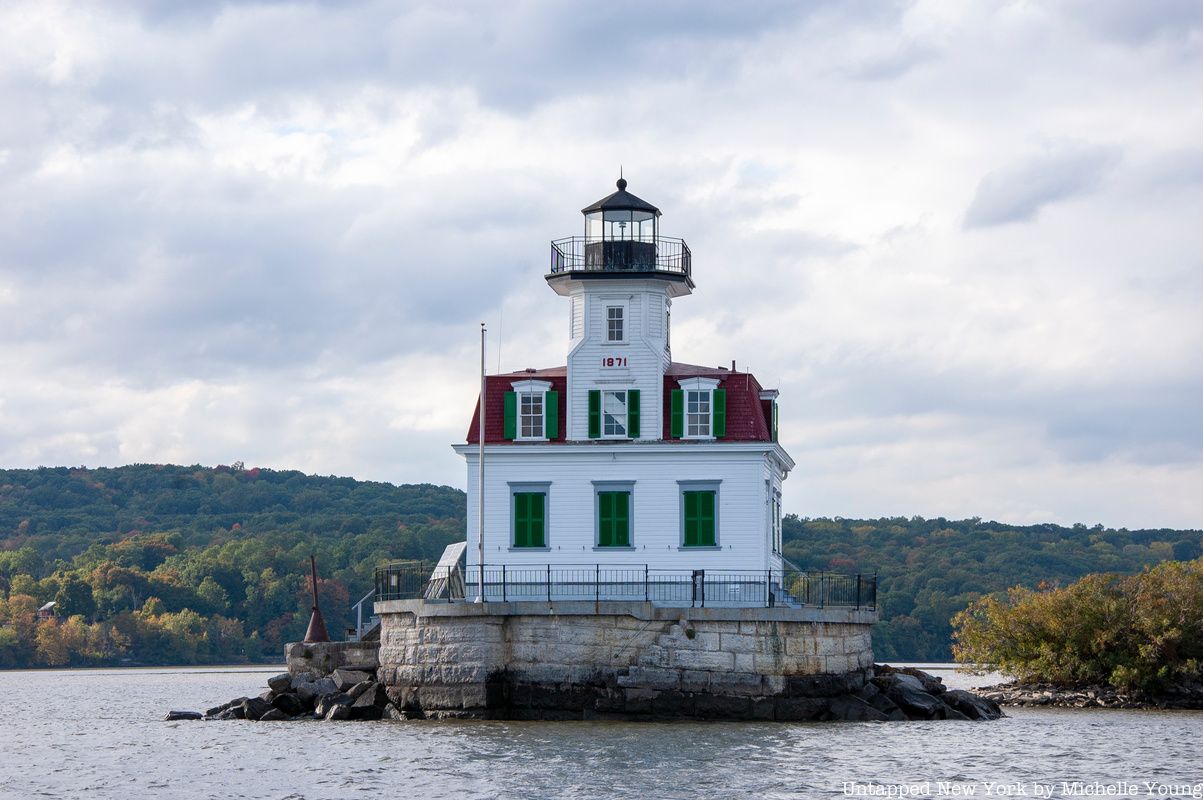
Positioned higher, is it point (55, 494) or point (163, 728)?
point (55, 494)

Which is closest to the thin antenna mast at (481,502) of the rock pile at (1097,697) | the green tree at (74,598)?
the rock pile at (1097,697)

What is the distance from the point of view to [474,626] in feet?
132

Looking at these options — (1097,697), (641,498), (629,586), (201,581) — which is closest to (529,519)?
(641,498)

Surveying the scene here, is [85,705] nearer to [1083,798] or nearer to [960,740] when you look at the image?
[960,740]

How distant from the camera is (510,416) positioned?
4569cm

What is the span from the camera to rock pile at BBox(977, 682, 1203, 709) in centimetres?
4984

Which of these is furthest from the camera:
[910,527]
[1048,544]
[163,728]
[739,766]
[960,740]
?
[910,527]

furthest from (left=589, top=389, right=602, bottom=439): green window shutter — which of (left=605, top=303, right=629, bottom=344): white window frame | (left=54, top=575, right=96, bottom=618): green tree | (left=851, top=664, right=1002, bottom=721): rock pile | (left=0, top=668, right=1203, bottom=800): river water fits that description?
(left=54, top=575, right=96, bottom=618): green tree

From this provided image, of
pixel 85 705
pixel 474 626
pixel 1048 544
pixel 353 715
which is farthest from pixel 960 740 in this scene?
pixel 1048 544

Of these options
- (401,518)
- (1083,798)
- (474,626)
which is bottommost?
(1083,798)

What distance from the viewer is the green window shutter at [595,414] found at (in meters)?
45.5

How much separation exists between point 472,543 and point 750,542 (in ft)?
22.7

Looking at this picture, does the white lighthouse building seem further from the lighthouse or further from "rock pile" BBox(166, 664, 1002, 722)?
"rock pile" BBox(166, 664, 1002, 722)

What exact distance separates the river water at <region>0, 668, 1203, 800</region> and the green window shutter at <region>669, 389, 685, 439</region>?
8455mm
